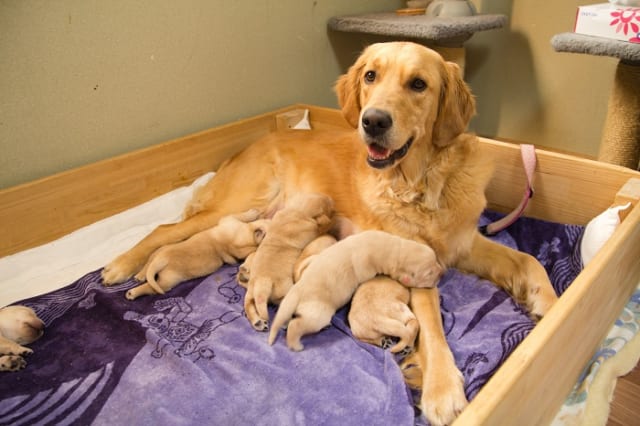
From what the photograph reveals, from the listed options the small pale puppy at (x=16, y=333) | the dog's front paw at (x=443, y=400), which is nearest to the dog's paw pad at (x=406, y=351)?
the dog's front paw at (x=443, y=400)

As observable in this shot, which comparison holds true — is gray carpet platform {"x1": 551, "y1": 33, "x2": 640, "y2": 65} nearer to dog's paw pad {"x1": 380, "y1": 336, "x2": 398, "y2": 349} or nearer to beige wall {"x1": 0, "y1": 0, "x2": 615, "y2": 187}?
beige wall {"x1": 0, "y1": 0, "x2": 615, "y2": 187}

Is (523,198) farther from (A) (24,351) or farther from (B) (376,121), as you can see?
(A) (24,351)

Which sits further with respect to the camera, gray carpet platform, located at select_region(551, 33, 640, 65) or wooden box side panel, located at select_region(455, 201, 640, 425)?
gray carpet platform, located at select_region(551, 33, 640, 65)

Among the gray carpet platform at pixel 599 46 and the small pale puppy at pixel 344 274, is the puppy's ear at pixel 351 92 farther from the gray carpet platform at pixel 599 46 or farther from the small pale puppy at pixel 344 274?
the gray carpet platform at pixel 599 46

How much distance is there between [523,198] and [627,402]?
896 millimetres

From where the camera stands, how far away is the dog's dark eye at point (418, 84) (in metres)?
1.55

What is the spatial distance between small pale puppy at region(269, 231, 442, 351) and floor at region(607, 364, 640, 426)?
597 mm

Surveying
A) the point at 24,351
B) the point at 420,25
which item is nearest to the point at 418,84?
the point at 420,25

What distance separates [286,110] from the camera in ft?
8.84

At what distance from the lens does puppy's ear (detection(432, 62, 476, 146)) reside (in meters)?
1.62

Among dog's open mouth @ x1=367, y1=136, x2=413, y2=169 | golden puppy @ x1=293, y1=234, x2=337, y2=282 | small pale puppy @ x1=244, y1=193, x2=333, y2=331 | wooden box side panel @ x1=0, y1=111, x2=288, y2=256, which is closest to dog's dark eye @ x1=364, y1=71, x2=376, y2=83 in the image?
dog's open mouth @ x1=367, y1=136, x2=413, y2=169

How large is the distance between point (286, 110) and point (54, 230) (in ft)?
→ 4.45

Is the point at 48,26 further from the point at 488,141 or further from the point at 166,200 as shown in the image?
the point at 488,141

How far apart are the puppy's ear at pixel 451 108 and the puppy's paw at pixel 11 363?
148 cm
